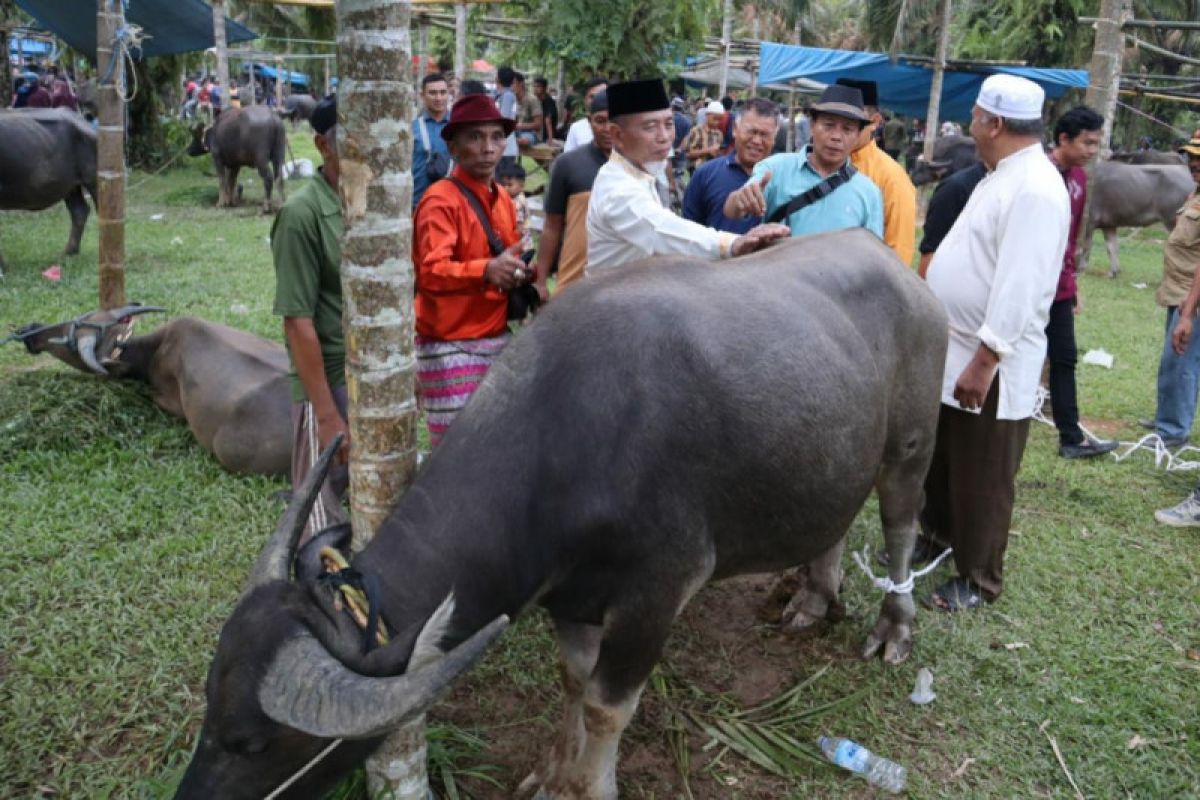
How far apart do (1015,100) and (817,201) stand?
928mm

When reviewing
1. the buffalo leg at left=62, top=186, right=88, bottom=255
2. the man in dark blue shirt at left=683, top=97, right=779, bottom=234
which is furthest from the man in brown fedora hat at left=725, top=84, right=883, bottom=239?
the buffalo leg at left=62, top=186, right=88, bottom=255

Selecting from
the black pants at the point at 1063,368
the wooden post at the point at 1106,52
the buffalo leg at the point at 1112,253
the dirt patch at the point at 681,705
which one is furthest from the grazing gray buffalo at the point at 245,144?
the buffalo leg at the point at 1112,253

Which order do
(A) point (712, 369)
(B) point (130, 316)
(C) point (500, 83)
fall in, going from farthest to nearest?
(C) point (500, 83) → (B) point (130, 316) → (A) point (712, 369)

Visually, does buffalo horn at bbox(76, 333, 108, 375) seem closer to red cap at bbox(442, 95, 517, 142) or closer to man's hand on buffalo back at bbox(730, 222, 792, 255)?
red cap at bbox(442, 95, 517, 142)

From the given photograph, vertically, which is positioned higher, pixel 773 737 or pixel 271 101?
pixel 271 101

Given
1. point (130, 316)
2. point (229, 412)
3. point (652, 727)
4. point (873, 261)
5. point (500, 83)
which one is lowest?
point (652, 727)

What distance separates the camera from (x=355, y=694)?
6.48 ft

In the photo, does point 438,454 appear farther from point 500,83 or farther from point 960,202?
point 500,83

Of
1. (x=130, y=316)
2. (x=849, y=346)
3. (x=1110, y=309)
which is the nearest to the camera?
(x=849, y=346)

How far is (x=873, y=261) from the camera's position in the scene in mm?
3809

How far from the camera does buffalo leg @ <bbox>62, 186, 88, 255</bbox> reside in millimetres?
10617

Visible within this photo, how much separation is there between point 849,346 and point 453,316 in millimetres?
1559

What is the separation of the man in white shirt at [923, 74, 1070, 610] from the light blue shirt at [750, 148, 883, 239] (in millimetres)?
407

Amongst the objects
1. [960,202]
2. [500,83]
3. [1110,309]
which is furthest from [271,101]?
[960,202]
